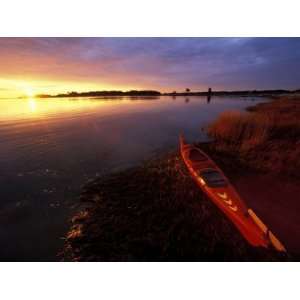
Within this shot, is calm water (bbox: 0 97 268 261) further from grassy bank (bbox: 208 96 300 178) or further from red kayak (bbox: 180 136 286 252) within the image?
red kayak (bbox: 180 136 286 252)

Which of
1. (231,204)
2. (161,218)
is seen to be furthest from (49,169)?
(231,204)

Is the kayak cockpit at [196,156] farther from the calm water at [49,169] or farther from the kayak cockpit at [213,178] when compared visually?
the calm water at [49,169]

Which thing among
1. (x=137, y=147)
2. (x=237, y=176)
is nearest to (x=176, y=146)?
(x=137, y=147)

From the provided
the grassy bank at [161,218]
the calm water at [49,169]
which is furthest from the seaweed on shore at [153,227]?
the calm water at [49,169]

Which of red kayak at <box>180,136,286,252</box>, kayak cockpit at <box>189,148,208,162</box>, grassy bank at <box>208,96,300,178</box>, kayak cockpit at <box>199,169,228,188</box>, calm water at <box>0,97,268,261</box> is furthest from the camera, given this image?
grassy bank at <box>208,96,300,178</box>

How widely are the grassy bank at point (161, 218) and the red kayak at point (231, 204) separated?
0.73ft

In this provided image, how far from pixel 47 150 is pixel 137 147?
4735 mm

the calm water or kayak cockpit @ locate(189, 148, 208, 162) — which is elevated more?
kayak cockpit @ locate(189, 148, 208, 162)

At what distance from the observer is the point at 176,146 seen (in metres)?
9.73

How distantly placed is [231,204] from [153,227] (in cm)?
180

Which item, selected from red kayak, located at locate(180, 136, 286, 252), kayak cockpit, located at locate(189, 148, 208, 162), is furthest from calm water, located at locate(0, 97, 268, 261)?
red kayak, located at locate(180, 136, 286, 252)

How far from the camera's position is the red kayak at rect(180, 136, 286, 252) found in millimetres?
3177

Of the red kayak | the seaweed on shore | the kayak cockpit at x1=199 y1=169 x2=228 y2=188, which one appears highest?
the kayak cockpit at x1=199 y1=169 x2=228 y2=188

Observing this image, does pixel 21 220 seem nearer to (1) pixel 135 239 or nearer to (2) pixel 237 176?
(1) pixel 135 239
